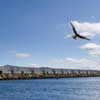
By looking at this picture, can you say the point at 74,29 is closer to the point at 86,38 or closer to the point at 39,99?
the point at 86,38

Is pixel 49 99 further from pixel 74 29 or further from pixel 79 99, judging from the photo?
pixel 74 29

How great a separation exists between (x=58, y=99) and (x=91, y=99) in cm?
700

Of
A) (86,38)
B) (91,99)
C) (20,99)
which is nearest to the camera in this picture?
(86,38)

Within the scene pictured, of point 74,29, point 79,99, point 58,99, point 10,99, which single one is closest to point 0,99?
point 10,99

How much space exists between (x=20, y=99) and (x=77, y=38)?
50180mm

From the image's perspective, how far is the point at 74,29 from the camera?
24812 millimetres

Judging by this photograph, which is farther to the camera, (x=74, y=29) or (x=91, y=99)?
(x=91, y=99)

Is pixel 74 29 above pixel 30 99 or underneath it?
above

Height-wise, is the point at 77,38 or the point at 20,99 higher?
the point at 77,38

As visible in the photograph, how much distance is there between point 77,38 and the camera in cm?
2414

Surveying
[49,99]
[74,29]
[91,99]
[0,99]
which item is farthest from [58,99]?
[74,29]

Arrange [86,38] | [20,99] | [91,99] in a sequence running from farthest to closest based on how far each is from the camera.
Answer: [20,99] → [91,99] → [86,38]

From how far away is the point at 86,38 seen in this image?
2342 centimetres

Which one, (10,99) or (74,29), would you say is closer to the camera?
(74,29)
